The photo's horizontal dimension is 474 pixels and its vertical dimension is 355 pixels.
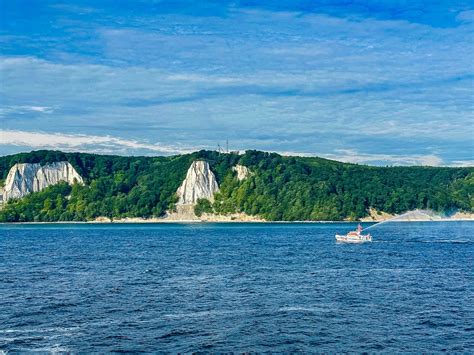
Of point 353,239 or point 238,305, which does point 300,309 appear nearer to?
point 238,305

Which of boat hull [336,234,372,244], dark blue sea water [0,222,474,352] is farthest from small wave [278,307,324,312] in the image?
boat hull [336,234,372,244]

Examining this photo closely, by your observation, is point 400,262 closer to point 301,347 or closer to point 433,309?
point 433,309

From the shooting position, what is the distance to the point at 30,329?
46875 millimetres

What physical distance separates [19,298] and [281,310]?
Result: 79.9ft

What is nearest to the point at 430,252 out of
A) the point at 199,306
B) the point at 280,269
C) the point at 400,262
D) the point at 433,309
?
the point at 400,262

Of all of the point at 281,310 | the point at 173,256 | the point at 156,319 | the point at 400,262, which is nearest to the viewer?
the point at 156,319

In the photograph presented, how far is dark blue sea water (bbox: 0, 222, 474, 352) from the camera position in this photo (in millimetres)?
43656

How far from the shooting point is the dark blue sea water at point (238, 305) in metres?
43.7

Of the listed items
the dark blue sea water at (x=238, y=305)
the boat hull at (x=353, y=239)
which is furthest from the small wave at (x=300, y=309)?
the boat hull at (x=353, y=239)

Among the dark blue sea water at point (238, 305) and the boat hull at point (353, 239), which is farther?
the boat hull at point (353, 239)

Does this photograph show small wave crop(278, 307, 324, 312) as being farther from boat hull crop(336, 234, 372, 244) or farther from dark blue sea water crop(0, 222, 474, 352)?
boat hull crop(336, 234, 372, 244)

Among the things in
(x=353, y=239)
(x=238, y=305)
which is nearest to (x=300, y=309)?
(x=238, y=305)

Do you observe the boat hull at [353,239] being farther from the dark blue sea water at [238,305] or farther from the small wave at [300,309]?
the small wave at [300,309]

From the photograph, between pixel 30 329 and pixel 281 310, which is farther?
pixel 281 310
